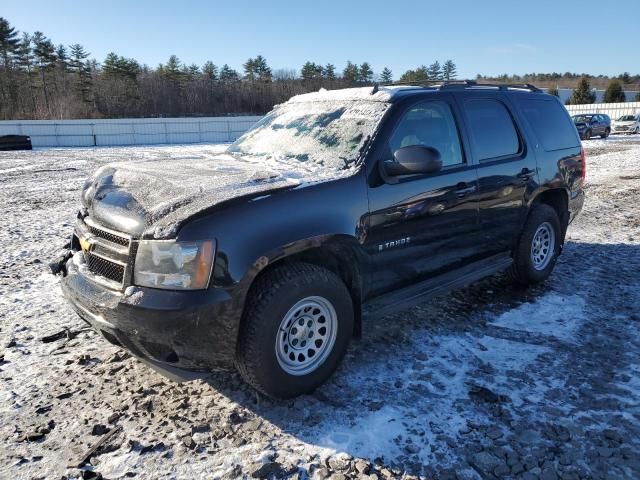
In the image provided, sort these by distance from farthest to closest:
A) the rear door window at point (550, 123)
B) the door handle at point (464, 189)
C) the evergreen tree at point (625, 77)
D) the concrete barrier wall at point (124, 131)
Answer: the evergreen tree at point (625, 77) < the concrete barrier wall at point (124, 131) < the rear door window at point (550, 123) < the door handle at point (464, 189)

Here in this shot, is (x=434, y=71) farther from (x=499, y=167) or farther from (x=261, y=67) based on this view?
(x=499, y=167)

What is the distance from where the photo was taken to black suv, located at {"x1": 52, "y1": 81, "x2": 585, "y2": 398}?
2605mm

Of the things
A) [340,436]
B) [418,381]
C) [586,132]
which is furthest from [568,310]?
[586,132]

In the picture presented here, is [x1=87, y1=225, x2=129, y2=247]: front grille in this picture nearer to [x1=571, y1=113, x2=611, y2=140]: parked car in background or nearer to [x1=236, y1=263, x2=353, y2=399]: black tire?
[x1=236, y1=263, x2=353, y2=399]: black tire

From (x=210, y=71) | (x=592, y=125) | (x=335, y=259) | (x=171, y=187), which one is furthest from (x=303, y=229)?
(x=210, y=71)

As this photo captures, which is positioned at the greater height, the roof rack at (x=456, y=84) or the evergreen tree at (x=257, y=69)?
the evergreen tree at (x=257, y=69)

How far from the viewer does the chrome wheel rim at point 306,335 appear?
116 inches

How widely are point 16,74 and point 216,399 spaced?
216 ft

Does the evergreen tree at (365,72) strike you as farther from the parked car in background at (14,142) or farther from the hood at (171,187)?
the hood at (171,187)

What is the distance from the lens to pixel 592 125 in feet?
98.9

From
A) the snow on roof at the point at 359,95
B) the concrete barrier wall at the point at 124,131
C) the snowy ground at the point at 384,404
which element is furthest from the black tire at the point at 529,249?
the concrete barrier wall at the point at 124,131

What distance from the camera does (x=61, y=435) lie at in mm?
2779

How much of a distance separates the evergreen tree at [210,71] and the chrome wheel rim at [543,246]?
7278 centimetres

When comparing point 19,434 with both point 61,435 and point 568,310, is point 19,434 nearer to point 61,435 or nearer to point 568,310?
point 61,435
